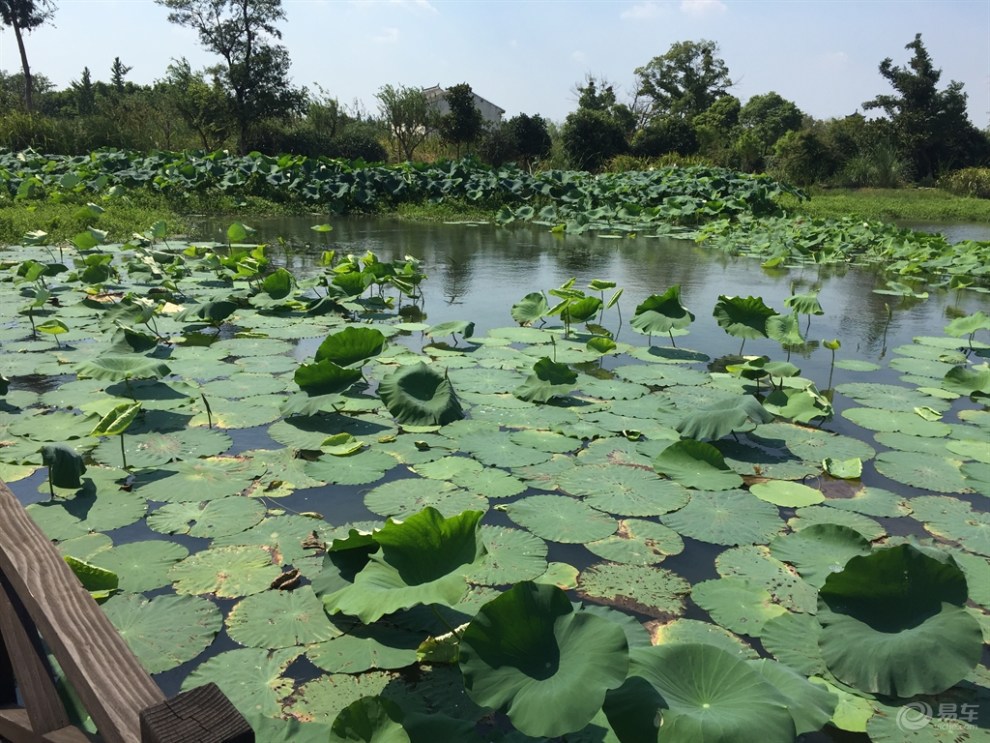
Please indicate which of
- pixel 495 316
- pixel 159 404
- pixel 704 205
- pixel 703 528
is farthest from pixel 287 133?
pixel 703 528

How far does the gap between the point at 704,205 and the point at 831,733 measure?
1031 centimetres

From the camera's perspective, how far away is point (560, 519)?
2021mm

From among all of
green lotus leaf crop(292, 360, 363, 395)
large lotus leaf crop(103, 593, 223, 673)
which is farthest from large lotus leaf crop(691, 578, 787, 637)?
green lotus leaf crop(292, 360, 363, 395)

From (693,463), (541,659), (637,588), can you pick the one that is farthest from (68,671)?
(693,463)

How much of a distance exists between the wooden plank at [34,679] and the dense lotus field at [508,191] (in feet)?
26.7

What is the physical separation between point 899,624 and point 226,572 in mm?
1475

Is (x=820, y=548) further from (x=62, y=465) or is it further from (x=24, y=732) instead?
(x=62, y=465)

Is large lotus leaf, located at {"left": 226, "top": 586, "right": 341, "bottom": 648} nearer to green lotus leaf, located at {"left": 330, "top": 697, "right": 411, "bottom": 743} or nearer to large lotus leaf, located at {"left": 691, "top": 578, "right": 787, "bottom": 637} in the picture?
green lotus leaf, located at {"left": 330, "top": 697, "right": 411, "bottom": 743}

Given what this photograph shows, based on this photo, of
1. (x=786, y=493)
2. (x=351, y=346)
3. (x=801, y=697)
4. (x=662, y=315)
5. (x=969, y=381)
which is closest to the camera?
(x=801, y=697)

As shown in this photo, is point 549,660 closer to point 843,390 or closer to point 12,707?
point 12,707

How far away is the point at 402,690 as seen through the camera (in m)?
1.37

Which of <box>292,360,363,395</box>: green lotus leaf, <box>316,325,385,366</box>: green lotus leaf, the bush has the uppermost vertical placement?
the bush

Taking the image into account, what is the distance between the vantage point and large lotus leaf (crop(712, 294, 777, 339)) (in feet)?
11.2

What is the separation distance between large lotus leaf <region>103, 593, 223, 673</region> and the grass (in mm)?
12223
